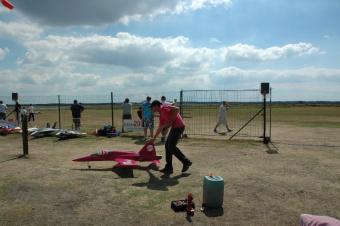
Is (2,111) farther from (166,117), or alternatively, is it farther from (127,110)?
(166,117)

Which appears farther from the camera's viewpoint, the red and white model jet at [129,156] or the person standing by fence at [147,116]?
the person standing by fence at [147,116]

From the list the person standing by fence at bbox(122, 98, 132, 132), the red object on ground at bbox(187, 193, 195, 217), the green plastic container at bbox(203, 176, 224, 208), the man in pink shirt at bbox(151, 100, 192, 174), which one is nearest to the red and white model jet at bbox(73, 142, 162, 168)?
the man in pink shirt at bbox(151, 100, 192, 174)

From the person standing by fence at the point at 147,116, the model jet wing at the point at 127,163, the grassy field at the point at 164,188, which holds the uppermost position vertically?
the person standing by fence at the point at 147,116

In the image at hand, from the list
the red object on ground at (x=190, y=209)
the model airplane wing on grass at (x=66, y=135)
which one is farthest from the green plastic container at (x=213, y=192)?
the model airplane wing on grass at (x=66, y=135)

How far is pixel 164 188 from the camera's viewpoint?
8.52m

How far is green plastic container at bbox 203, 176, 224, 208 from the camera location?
6934 mm

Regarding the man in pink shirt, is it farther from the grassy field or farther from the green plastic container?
the green plastic container

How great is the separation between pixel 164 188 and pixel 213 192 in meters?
1.84

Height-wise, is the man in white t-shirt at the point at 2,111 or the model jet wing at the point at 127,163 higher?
the man in white t-shirt at the point at 2,111

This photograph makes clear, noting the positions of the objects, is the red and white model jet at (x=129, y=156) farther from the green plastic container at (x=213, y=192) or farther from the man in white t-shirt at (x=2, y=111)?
the man in white t-shirt at (x=2, y=111)

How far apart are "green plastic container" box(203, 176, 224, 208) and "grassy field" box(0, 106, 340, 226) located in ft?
0.62

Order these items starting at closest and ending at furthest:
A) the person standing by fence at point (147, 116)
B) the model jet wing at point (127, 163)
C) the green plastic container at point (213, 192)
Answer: the green plastic container at point (213, 192)
the model jet wing at point (127, 163)
the person standing by fence at point (147, 116)

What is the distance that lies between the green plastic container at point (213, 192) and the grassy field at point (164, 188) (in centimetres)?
19

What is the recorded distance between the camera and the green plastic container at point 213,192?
693 cm
